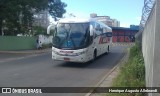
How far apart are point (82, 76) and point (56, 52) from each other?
13.3 ft

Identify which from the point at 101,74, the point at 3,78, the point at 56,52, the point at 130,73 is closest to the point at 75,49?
the point at 56,52

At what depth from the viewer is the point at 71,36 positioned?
18844mm

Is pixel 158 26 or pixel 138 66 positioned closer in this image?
pixel 158 26

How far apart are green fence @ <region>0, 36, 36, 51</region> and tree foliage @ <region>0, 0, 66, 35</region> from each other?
3.95 ft

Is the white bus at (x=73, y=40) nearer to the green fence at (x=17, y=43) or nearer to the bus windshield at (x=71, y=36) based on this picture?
the bus windshield at (x=71, y=36)

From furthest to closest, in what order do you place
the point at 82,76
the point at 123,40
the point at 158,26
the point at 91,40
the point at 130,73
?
the point at 123,40 → the point at 91,40 → the point at 82,76 → the point at 130,73 → the point at 158,26

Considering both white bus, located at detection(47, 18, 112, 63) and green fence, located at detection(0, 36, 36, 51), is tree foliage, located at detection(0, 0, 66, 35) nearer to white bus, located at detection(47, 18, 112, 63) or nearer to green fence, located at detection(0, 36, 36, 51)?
green fence, located at detection(0, 36, 36, 51)

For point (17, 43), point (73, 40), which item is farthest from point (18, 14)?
point (73, 40)

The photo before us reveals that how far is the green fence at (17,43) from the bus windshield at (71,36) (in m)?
17.9

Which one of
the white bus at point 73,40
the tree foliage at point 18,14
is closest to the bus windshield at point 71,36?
the white bus at point 73,40

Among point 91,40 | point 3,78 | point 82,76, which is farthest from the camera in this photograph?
point 91,40

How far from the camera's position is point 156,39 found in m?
6.59

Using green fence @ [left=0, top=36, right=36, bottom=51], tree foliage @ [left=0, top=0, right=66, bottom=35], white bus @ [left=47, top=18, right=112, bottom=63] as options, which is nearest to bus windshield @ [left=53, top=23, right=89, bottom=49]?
white bus @ [left=47, top=18, right=112, bottom=63]

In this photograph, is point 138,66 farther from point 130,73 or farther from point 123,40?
point 123,40
